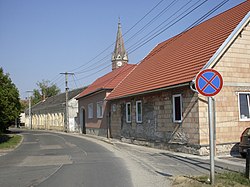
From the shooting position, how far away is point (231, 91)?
1463cm

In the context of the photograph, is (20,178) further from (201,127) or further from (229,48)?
(229,48)

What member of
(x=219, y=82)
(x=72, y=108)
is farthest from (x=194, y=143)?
(x=72, y=108)

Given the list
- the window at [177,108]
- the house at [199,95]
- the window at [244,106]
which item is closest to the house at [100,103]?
the house at [199,95]

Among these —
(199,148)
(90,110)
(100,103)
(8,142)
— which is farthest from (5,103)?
(199,148)

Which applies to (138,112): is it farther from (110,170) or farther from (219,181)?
(219,181)

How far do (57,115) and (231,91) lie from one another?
1483 inches

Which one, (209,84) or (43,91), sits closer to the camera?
(209,84)

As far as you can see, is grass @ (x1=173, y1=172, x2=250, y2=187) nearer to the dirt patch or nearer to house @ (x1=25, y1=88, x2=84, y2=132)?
the dirt patch

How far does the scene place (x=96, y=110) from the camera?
3066cm

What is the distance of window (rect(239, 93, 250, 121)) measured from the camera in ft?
48.5

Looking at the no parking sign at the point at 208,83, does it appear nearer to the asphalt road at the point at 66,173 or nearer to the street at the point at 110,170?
the street at the point at 110,170

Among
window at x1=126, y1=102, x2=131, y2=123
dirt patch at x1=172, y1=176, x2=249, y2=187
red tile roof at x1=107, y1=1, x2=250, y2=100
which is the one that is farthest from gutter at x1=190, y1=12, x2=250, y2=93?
window at x1=126, y1=102, x2=131, y2=123

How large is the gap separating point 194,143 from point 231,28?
566 centimetres

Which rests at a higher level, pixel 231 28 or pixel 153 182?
pixel 231 28
